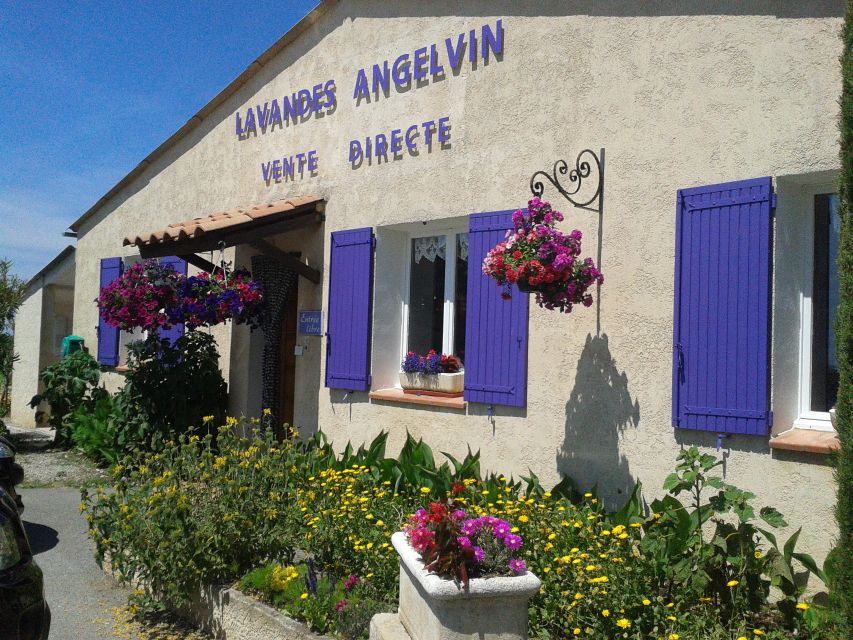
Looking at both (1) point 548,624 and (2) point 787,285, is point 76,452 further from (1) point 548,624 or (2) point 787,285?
(2) point 787,285

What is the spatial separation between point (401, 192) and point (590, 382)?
102 inches

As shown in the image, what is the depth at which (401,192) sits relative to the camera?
702 cm

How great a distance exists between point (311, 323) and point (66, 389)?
504 centimetres

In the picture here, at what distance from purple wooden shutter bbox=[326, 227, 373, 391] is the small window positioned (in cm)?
374

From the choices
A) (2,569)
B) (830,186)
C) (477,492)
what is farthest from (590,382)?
(2,569)

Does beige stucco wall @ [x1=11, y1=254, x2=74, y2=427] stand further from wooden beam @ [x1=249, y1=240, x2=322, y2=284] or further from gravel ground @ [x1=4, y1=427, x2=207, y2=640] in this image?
wooden beam @ [x1=249, y1=240, x2=322, y2=284]

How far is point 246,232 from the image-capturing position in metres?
7.57

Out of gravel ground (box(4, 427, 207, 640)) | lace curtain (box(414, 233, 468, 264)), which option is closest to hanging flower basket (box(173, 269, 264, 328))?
lace curtain (box(414, 233, 468, 264))

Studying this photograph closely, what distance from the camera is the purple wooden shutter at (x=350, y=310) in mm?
7168

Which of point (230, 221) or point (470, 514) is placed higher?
point (230, 221)

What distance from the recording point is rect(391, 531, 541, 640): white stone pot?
10.3 ft

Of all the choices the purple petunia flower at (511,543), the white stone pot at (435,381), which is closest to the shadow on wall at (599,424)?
the white stone pot at (435,381)

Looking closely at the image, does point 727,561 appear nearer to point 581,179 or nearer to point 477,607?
point 477,607

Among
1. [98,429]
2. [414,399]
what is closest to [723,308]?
[414,399]
